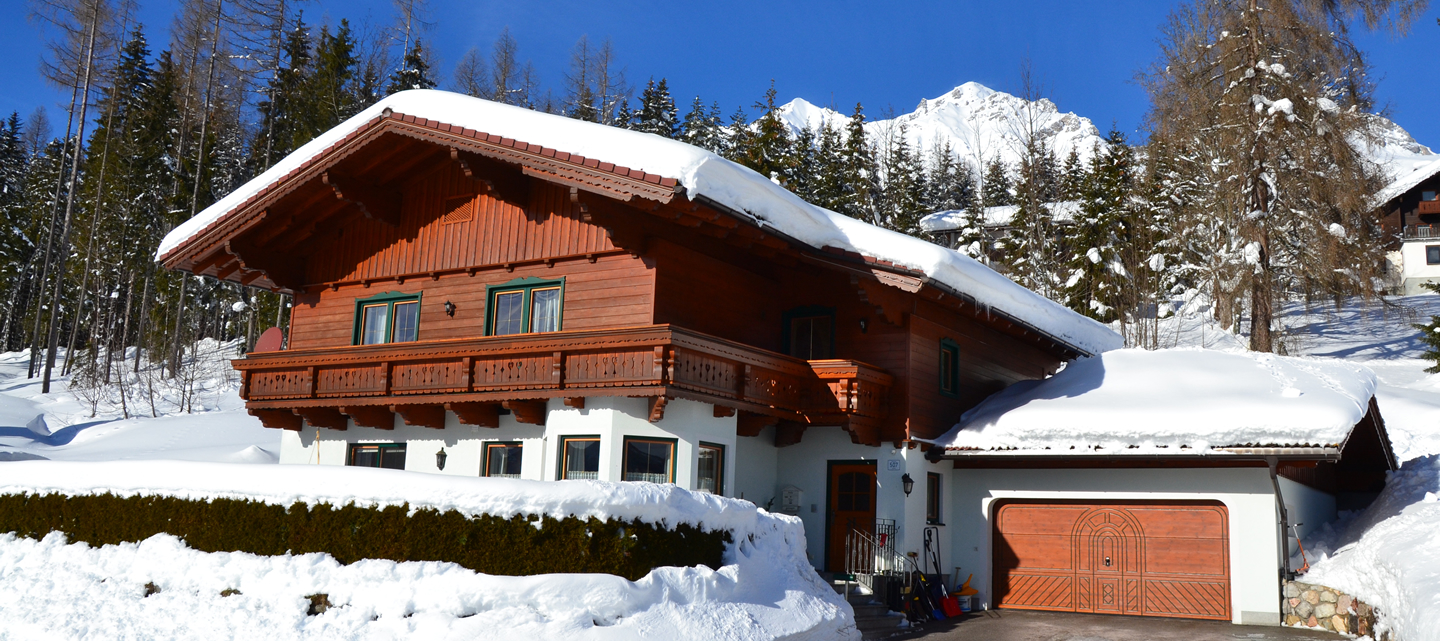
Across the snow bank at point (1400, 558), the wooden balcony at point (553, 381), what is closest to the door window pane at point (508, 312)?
the wooden balcony at point (553, 381)

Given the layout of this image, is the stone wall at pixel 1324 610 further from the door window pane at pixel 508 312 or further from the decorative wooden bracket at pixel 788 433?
the door window pane at pixel 508 312

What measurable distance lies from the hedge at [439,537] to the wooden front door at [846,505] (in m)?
5.97

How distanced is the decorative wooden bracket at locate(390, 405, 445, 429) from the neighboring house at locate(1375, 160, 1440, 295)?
51.9 m

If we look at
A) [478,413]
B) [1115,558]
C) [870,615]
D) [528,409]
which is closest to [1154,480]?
[1115,558]

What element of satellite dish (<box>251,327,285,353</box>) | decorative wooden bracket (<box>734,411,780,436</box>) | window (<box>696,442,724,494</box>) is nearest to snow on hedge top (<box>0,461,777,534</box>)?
window (<box>696,442,724,494</box>)

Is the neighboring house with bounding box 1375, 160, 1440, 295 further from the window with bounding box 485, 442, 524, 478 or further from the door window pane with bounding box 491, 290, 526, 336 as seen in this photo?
the window with bounding box 485, 442, 524, 478

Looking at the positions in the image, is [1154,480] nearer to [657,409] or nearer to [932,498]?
[932,498]

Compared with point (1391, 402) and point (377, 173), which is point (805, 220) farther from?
point (1391, 402)

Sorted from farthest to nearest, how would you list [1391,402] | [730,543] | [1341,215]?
[1341,215], [1391,402], [730,543]

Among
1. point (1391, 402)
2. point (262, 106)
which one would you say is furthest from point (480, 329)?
point (262, 106)

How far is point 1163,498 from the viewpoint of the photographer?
1688 centimetres

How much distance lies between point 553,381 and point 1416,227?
55.4 m

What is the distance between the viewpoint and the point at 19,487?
528 inches

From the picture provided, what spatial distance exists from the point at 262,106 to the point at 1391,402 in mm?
39601
